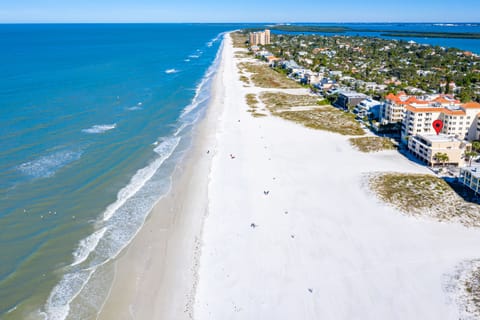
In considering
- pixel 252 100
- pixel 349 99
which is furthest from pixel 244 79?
pixel 349 99

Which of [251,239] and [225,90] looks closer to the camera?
[251,239]

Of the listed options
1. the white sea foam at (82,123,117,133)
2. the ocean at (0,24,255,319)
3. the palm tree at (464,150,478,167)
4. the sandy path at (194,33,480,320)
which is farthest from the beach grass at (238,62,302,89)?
the sandy path at (194,33,480,320)

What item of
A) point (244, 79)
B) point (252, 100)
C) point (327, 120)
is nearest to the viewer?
point (327, 120)

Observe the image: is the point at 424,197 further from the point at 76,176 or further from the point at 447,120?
the point at 76,176

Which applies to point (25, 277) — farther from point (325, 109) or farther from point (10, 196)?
point (325, 109)

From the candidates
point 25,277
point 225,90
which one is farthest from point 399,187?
point 225,90

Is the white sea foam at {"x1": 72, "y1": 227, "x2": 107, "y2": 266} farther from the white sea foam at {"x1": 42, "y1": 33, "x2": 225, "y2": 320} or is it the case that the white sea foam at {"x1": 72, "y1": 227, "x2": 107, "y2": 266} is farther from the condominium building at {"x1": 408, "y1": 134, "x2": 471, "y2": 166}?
the condominium building at {"x1": 408, "y1": 134, "x2": 471, "y2": 166}
